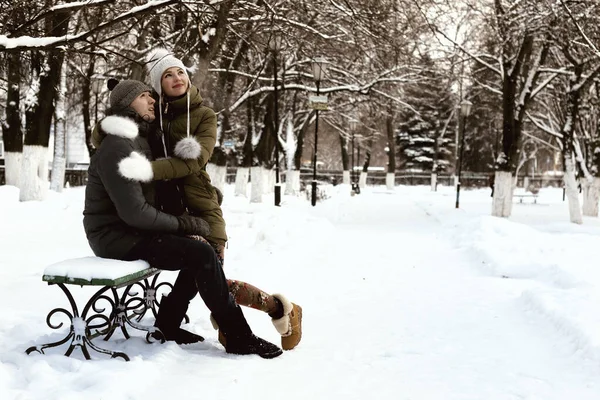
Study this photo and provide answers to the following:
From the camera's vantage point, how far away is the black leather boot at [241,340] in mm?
4172

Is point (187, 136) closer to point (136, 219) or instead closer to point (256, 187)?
point (136, 219)

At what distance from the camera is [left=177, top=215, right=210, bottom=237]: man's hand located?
3988 mm

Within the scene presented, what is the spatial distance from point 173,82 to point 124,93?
368 millimetres

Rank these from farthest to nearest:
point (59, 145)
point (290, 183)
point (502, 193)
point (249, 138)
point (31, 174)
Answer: point (290, 183), point (249, 138), point (59, 145), point (502, 193), point (31, 174)

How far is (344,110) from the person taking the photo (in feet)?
109

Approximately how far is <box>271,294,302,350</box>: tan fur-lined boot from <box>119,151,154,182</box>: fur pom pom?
1.39 meters

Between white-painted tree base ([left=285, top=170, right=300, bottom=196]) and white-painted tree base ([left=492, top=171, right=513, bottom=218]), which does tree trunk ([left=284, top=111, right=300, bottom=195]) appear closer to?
white-painted tree base ([left=285, top=170, right=300, bottom=196])

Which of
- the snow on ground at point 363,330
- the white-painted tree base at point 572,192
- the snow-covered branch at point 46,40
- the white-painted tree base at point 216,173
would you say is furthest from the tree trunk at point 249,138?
the snow-covered branch at point 46,40

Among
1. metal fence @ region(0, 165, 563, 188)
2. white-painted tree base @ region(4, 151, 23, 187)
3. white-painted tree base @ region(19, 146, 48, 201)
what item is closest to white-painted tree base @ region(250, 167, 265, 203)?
white-painted tree base @ region(4, 151, 23, 187)

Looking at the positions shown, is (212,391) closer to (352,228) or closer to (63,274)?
(63,274)

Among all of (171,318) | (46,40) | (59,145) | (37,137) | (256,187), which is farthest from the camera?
(256,187)

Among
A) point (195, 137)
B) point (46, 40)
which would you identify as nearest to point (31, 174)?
point (46, 40)

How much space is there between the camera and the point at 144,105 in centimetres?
409

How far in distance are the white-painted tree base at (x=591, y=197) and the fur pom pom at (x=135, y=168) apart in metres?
20.2
